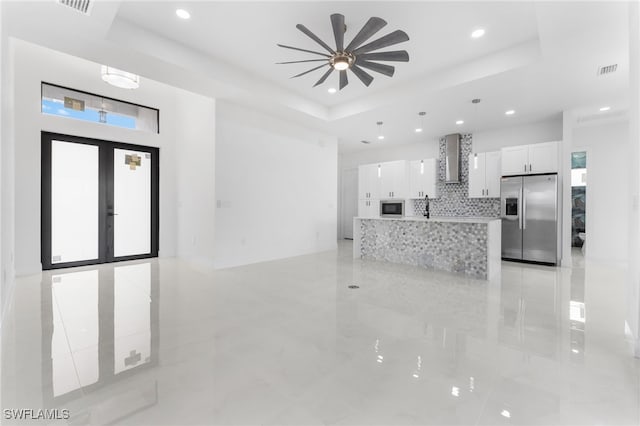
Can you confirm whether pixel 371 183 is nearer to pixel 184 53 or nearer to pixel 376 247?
pixel 376 247

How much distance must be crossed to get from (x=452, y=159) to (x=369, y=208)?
101 inches

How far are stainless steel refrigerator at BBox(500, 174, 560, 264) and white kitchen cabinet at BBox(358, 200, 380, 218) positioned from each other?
10.2 feet

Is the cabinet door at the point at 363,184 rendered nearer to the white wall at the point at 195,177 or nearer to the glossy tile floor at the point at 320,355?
the white wall at the point at 195,177

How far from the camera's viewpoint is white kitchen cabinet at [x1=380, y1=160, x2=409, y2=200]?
25.1 ft

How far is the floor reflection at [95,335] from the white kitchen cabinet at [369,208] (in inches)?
227

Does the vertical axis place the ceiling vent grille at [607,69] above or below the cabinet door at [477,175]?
above

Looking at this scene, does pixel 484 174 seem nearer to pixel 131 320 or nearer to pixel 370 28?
pixel 370 28

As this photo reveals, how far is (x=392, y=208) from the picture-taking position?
7840 mm

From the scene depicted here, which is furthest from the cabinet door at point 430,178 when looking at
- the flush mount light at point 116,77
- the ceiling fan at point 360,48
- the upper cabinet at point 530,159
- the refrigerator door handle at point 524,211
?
the flush mount light at point 116,77

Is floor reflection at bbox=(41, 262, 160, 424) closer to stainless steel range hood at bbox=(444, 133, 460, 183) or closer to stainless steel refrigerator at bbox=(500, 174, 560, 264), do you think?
stainless steel refrigerator at bbox=(500, 174, 560, 264)

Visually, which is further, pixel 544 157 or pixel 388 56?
pixel 544 157

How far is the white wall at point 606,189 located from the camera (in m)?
5.82

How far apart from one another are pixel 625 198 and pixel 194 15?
847cm

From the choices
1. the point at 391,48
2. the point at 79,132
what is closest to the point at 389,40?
the point at 391,48
